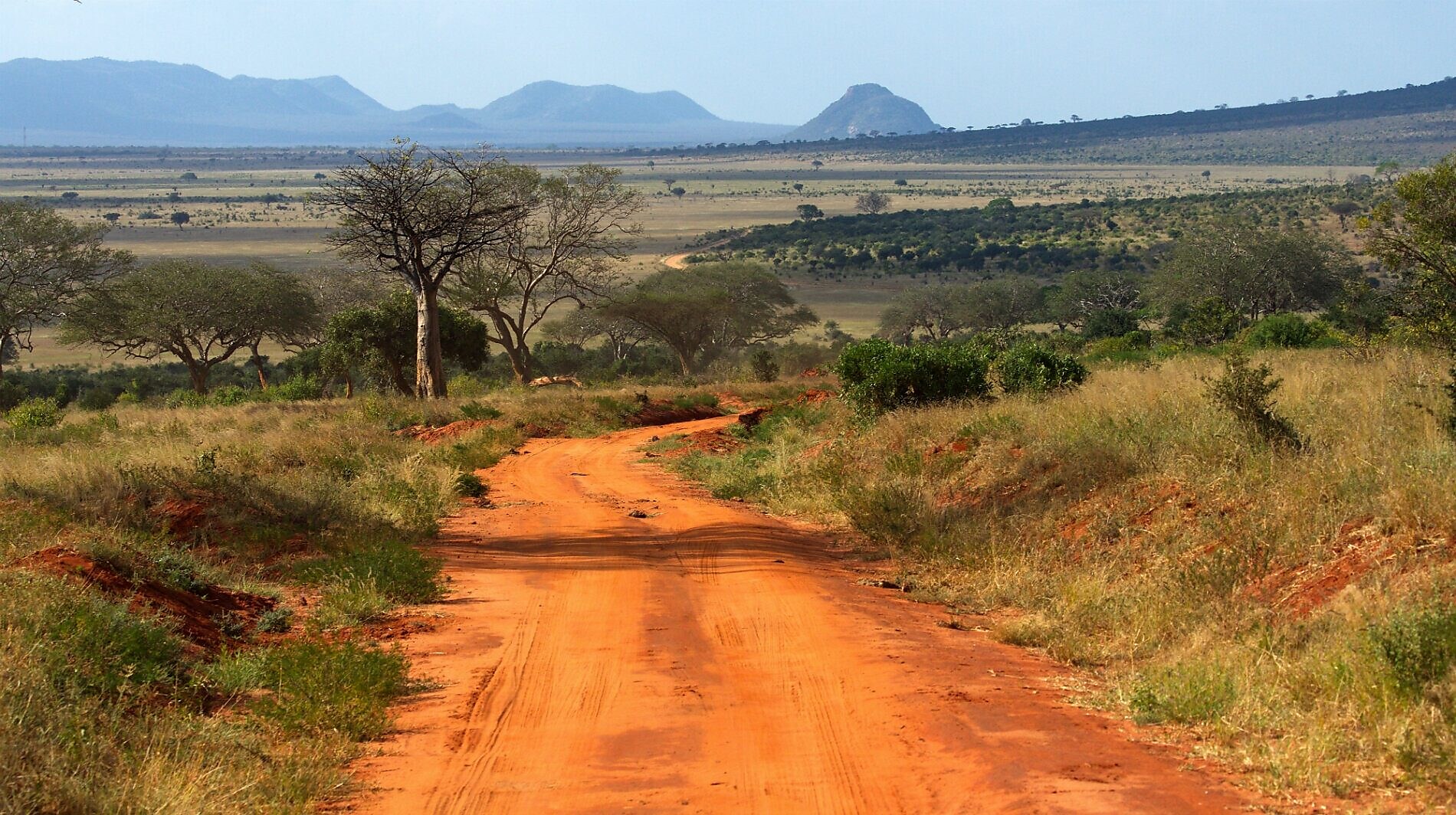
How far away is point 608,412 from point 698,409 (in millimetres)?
3239

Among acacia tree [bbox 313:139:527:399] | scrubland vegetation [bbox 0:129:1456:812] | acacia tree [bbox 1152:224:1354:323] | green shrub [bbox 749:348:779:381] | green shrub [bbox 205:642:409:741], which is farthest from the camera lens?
acacia tree [bbox 1152:224:1354:323]

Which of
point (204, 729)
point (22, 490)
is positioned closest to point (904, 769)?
point (204, 729)

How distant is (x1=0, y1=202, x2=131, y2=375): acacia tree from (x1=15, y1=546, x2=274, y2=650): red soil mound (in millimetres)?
31492

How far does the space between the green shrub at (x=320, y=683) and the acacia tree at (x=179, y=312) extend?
31005 millimetres

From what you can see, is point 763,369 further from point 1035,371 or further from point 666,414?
point 1035,371

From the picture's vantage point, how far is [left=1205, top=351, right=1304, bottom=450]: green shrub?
982cm

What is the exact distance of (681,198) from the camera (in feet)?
467

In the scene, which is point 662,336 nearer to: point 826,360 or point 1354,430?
point 826,360

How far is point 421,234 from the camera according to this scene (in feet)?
84.7

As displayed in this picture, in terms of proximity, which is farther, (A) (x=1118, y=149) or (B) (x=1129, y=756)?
(A) (x=1118, y=149)

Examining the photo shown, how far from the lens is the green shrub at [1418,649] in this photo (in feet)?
17.7

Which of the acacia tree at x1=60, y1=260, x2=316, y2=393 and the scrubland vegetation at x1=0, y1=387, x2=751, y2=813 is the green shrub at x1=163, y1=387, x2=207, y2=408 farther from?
the scrubland vegetation at x1=0, y1=387, x2=751, y2=813

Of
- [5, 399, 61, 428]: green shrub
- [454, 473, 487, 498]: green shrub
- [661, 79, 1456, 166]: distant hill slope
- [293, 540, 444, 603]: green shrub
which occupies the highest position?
[661, 79, 1456, 166]: distant hill slope

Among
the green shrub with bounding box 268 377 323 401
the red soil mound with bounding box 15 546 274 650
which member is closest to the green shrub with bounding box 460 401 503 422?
the green shrub with bounding box 268 377 323 401
